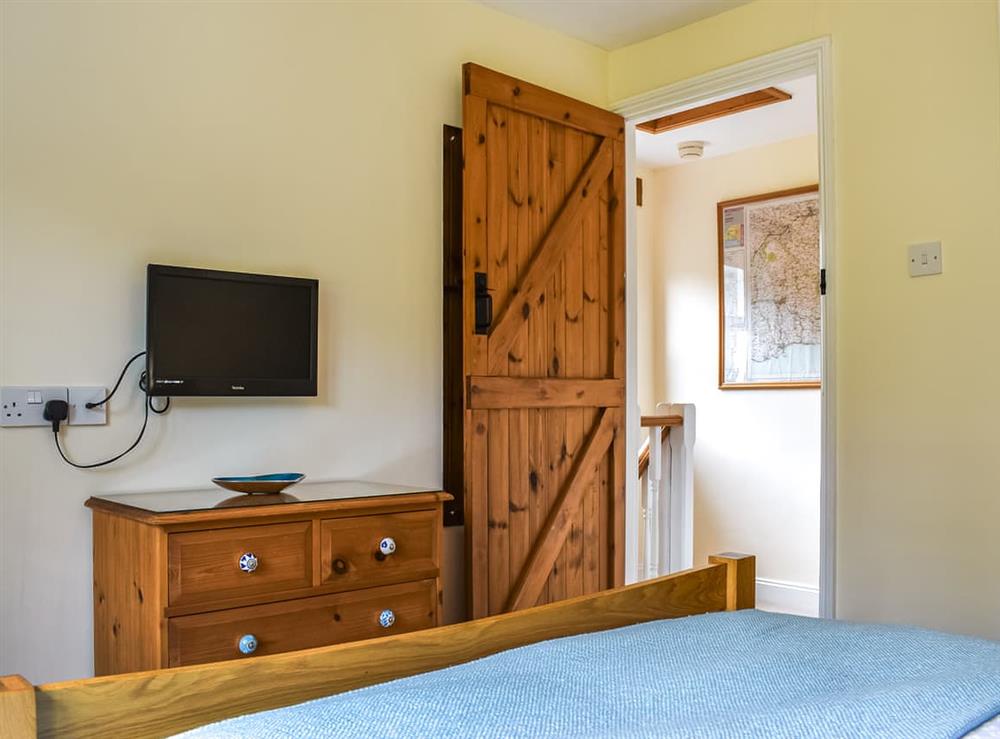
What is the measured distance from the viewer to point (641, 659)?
51.0 inches

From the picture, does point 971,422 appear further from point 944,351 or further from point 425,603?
point 425,603

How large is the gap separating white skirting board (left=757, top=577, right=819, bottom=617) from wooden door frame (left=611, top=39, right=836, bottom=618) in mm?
1593

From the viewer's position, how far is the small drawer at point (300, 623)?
6.70 feet

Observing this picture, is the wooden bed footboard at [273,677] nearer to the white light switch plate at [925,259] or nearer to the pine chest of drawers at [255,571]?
the pine chest of drawers at [255,571]

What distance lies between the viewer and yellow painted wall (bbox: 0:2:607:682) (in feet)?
7.52

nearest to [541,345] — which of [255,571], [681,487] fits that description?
[681,487]

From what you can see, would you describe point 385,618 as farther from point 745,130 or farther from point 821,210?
point 745,130

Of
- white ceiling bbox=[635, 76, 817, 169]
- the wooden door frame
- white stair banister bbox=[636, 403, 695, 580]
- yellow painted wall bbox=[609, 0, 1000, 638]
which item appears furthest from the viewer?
white ceiling bbox=[635, 76, 817, 169]

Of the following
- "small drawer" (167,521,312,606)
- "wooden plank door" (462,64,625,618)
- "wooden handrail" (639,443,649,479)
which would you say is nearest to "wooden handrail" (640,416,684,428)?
"wooden handrail" (639,443,649,479)

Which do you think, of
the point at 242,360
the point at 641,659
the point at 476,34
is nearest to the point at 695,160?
the point at 476,34

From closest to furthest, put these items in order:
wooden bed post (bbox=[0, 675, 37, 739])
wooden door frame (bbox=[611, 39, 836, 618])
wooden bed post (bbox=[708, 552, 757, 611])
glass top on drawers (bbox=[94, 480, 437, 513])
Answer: wooden bed post (bbox=[0, 675, 37, 739]), wooden bed post (bbox=[708, 552, 757, 611]), glass top on drawers (bbox=[94, 480, 437, 513]), wooden door frame (bbox=[611, 39, 836, 618])

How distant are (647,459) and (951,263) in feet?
5.74

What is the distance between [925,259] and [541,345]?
4.23 ft

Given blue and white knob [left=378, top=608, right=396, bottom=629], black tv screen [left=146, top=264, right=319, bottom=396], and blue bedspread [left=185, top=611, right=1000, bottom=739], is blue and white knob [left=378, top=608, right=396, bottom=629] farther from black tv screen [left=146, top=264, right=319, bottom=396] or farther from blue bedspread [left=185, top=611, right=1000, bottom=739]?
blue bedspread [left=185, top=611, right=1000, bottom=739]
